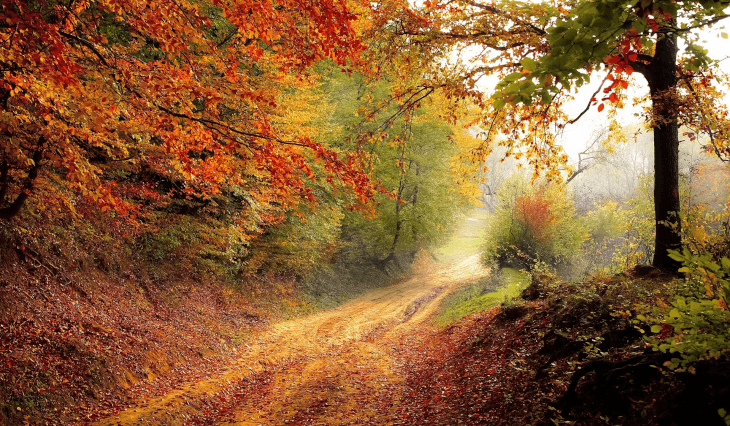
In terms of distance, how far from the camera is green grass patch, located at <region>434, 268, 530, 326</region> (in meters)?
Answer: 13.8

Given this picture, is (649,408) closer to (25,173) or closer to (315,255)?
(25,173)

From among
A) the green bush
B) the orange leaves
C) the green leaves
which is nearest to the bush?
the orange leaves

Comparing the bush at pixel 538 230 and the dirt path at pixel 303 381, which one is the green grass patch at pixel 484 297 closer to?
the bush at pixel 538 230

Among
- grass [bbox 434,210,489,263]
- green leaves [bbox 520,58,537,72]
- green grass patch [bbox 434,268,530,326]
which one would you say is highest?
green leaves [bbox 520,58,537,72]

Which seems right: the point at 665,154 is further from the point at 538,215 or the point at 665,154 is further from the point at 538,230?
the point at 538,230

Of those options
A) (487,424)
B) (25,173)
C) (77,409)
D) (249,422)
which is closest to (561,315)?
(487,424)

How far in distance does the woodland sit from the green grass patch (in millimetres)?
333

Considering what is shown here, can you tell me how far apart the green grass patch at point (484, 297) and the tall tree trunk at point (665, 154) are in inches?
162

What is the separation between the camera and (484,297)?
15.1 m

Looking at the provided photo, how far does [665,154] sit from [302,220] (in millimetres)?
7755

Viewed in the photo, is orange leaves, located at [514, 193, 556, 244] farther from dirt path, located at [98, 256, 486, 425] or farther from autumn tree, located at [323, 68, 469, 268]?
dirt path, located at [98, 256, 486, 425]

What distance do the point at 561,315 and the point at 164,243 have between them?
1024cm

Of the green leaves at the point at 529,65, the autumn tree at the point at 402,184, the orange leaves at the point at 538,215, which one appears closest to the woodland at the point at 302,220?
the green leaves at the point at 529,65

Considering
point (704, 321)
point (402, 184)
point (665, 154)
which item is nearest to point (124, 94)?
point (704, 321)
